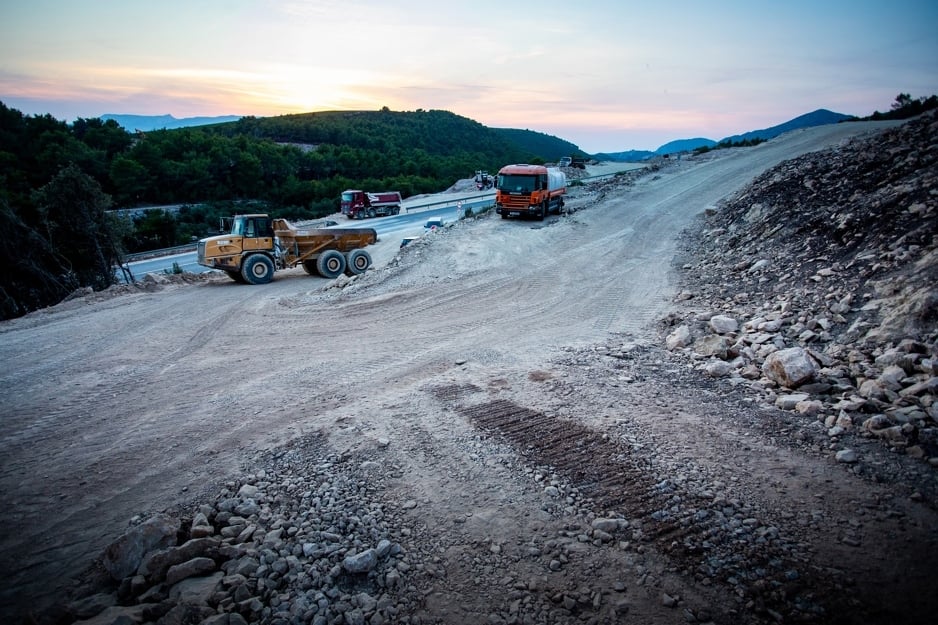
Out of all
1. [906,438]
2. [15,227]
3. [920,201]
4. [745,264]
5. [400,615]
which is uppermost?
[15,227]

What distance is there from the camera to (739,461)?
518cm

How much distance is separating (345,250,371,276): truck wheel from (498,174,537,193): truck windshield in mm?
7757

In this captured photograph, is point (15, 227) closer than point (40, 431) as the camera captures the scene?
No

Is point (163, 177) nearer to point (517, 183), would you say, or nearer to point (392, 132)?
point (517, 183)

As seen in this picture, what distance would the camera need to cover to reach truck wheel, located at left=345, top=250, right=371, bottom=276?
19094 millimetres

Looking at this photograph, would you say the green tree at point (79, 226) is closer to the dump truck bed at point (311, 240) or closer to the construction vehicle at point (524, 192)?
the dump truck bed at point (311, 240)

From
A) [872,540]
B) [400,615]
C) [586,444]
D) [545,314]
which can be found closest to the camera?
[400,615]

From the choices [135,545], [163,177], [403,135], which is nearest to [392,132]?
[403,135]

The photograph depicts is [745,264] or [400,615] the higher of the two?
[745,264]

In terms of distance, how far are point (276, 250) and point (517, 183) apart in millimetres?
11344

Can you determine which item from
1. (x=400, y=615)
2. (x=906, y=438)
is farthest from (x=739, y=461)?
(x=400, y=615)

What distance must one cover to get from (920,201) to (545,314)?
7.84 meters

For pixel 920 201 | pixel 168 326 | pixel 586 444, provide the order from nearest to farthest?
pixel 586 444 < pixel 920 201 < pixel 168 326

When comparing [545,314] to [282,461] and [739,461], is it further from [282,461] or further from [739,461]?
[282,461]
